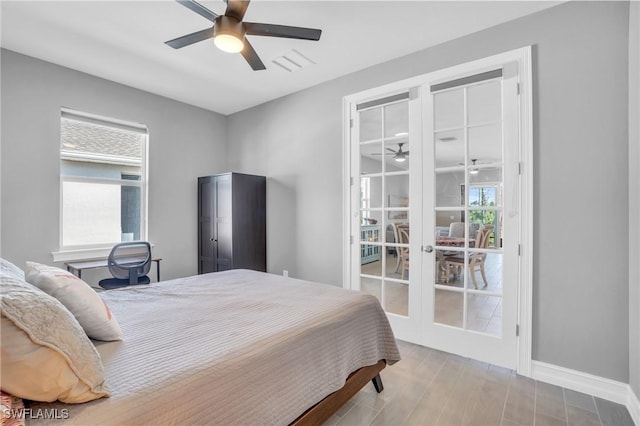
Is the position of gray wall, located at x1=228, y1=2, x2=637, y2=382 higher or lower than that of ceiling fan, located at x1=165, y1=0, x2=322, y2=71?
lower

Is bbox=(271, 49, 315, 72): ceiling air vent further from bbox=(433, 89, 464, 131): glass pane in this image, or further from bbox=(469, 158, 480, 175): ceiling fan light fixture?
bbox=(469, 158, 480, 175): ceiling fan light fixture

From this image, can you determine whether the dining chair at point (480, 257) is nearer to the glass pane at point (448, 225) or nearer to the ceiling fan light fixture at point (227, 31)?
the glass pane at point (448, 225)

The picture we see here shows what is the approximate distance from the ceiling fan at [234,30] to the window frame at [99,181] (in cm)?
199

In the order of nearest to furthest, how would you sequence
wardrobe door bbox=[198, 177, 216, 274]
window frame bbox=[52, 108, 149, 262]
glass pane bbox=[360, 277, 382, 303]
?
glass pane bbox=[360, 277, 382, 303] < window frame bbox=[52, 108, 149, 262] < wardrobe door bbox=[198, 177, 216, 274]

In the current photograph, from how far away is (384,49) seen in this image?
2898 millimetres

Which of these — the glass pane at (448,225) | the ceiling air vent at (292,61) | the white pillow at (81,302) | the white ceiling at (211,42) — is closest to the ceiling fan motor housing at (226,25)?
the white ceiling at (211,42)

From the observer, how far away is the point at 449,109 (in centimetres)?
279

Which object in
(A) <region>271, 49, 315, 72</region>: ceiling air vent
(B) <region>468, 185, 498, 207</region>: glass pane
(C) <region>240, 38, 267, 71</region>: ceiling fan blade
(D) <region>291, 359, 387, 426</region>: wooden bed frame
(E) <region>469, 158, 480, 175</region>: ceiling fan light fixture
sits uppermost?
(A) <region>271, 49, 315, 72</region>: ceiling air vent

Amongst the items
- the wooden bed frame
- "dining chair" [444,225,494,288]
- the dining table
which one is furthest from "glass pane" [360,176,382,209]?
the wooden bed frame

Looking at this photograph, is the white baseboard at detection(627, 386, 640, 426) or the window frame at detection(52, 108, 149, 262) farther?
the window frame at detection(52, 108, 149, 262)

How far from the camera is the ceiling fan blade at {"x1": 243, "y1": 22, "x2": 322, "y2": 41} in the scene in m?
2.02

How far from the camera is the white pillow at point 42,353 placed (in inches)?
31.9

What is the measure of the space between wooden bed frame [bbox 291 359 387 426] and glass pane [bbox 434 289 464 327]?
1004 millimetres

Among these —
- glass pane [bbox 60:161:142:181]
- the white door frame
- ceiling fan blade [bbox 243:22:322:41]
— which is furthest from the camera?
glass pane [bbox 60:161:142:181]
